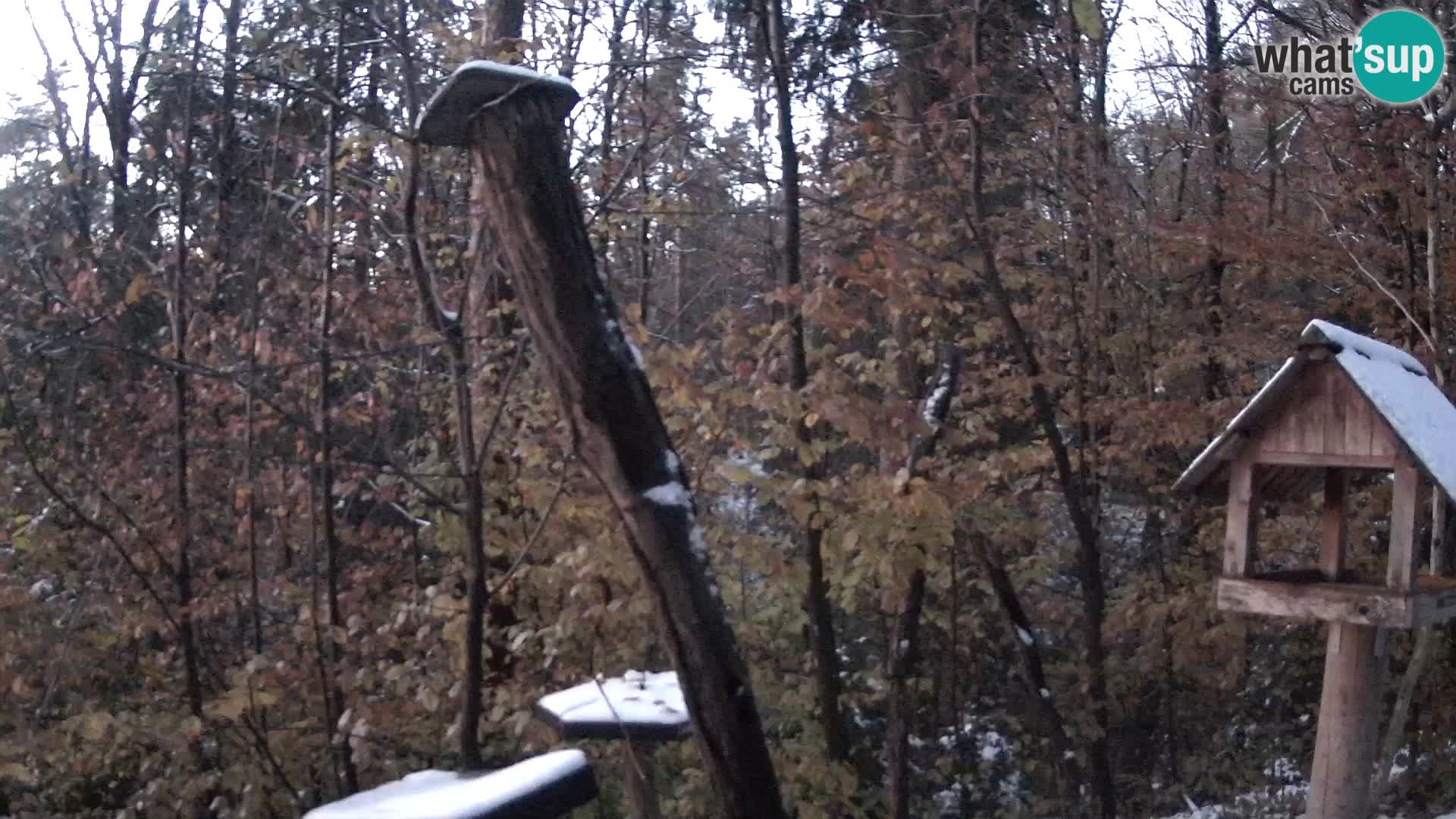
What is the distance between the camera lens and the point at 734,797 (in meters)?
3.30

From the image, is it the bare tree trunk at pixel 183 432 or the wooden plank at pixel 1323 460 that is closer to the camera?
the wooden plank at pixel 1323 460

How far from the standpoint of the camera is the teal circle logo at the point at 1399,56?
23.1 ft

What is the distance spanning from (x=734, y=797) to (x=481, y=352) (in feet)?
10.2

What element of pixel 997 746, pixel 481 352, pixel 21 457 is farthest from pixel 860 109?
pixel 21 457

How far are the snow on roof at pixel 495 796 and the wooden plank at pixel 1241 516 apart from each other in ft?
8.98

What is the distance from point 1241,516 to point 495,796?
10.1 ft

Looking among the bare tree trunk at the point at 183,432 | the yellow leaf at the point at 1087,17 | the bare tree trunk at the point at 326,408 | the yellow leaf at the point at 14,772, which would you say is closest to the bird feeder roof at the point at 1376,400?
the yellow leaf at the point at 1087,17

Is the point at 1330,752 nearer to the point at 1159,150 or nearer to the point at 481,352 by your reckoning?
the point at 481,352

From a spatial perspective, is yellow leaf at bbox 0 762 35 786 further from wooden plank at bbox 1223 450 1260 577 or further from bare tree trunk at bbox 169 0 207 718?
wooden plank at bbox 1223 450 1260 577

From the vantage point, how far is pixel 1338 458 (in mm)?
4234

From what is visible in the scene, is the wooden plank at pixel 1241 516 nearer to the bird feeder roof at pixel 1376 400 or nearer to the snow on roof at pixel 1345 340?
the bird feeder roof at pixel 1376 400

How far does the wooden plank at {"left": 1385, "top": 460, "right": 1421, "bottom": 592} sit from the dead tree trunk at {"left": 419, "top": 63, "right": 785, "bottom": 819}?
7.92ft

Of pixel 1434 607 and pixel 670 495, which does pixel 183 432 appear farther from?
pixel 1434 607

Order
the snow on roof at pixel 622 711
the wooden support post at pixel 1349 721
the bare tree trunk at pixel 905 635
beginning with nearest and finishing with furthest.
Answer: the snow on roof at pixel 622 711, the wooden support post at pixel 1349 721, the bare tree trunk at pixel 905 635
